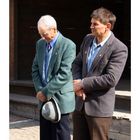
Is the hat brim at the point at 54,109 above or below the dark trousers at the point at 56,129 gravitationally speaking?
above

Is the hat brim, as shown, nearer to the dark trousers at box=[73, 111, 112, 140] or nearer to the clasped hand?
the dark trousers at box=[73, 111, 112, 140]

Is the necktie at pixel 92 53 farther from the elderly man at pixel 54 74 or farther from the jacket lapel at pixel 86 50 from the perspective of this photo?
the elderly man at pixel 54 74

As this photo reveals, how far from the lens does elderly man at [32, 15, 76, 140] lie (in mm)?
4082

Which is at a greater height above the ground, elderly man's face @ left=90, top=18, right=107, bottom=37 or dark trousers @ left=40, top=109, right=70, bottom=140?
elderly man's face @ left=90, top=18, right=107, bottom=37

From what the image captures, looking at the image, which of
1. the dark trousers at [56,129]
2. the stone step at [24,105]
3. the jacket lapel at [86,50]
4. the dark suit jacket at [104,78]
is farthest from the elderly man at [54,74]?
the stone step at [24,105]

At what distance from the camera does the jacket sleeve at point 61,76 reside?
4.08 m

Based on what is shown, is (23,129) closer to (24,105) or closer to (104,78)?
(24,105)

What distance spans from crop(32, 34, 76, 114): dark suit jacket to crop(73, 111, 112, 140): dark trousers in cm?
30

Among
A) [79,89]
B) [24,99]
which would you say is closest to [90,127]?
[79,89]

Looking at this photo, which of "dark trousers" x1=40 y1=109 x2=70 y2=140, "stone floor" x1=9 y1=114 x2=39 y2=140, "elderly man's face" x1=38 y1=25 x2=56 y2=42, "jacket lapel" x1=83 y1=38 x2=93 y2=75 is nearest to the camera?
"jacket lapel" x1=83 y1=38 x2=93 y2=75

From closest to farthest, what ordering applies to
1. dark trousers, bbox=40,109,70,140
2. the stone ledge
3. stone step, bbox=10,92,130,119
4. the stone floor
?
1. dark trousers, bbox=40,109,70,140
2. the stone floor
3. stone step, bbox=10,92,130,119
4. the stone ledge

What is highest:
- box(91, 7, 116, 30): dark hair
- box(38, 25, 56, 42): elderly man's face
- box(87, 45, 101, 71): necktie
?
box(91, 7, 116, 30): dark hair

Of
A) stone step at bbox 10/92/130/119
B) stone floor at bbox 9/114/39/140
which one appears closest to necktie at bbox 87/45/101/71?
stone floor at bbox 9/114/39/140

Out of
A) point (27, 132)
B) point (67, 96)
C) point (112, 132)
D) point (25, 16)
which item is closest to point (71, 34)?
point (25, 16)
